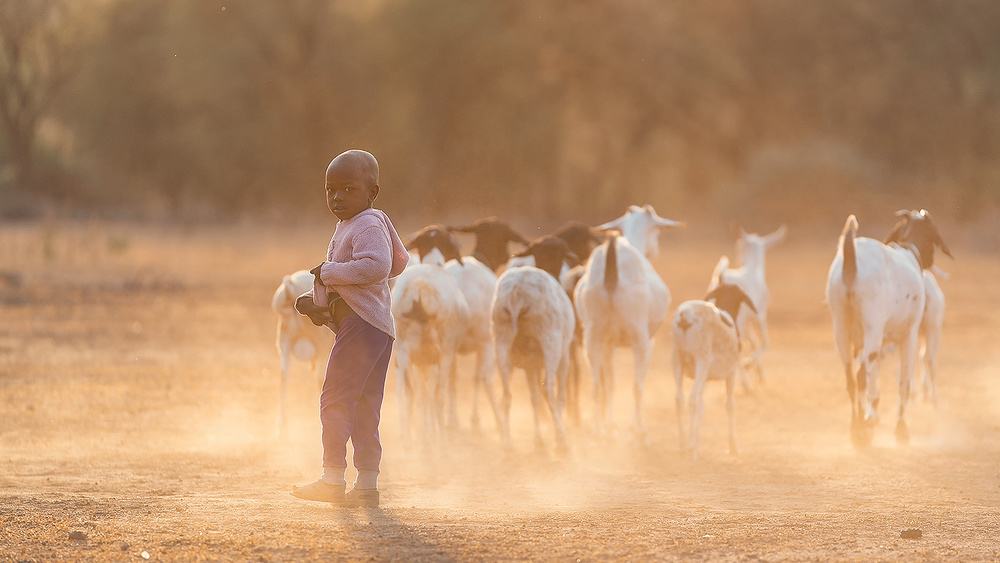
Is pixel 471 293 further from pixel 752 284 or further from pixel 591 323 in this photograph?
pixel 752 284

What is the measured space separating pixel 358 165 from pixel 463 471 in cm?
330

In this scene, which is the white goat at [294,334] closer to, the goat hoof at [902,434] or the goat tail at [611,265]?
the goat tail at [611,265]

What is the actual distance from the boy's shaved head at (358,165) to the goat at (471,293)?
4076 millimetres

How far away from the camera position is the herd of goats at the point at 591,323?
34.7ft

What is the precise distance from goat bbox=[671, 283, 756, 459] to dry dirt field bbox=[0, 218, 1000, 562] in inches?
12.8

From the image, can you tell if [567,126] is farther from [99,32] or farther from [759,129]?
[99,32]

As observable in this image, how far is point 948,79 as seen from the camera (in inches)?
1944

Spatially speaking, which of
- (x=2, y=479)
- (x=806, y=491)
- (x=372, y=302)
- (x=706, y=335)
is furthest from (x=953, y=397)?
(x=2, y=479)

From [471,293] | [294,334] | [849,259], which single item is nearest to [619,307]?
[471,293]

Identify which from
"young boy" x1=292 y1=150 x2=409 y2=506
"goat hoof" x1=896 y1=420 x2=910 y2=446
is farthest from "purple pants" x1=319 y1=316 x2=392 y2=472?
"goat hoof" x1=896 y1=420 x2=910 y2=446

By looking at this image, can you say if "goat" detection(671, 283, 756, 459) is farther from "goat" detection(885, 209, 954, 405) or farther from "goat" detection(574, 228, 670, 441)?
"goat" detection(885, 209, 954, 405)

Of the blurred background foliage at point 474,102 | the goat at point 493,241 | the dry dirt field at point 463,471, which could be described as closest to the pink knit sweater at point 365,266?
the dry dirt field at point 463,471

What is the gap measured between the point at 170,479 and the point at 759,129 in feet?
151

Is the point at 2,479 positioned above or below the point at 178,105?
below
